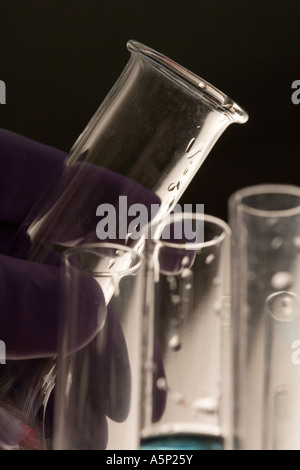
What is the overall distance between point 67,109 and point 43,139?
0.09 metres

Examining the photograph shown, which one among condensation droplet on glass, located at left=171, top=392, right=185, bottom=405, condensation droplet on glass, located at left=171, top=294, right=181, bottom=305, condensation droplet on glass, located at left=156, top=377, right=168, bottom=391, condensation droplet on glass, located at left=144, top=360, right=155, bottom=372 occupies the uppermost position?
condensation droplet on glass, located at left=171, top=294, right=181, bottom=305

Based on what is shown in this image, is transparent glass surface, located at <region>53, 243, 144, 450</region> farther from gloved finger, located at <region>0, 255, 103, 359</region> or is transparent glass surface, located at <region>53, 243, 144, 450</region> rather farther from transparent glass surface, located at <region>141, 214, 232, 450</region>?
gloved finger, located at <region>0, 255, 103, 359</region>

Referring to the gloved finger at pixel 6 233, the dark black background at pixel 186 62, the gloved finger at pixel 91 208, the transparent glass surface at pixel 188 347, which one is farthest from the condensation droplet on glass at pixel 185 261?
the dark black background at pixel 186 62

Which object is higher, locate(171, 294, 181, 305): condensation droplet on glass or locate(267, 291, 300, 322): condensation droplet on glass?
locate(171, 294, 181, 305): condensation droplet on glass

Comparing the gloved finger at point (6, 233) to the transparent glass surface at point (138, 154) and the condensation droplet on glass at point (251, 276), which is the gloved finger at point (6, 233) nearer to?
the transparent glass surface at point (138, 154)

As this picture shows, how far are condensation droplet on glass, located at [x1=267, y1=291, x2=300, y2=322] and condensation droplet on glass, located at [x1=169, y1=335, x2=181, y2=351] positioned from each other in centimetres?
5

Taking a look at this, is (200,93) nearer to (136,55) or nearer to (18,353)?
(136,55)

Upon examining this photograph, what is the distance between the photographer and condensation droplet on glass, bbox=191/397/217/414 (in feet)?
1.01

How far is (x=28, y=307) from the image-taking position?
1.66 feet

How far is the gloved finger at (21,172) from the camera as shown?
71 cm

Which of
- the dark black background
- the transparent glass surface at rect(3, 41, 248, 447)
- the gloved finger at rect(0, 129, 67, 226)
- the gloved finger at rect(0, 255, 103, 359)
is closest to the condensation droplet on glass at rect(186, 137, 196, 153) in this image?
the transparent glass surface at rect(3, 41, 248, 447)

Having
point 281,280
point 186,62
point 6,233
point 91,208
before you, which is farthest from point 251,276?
point 186,62

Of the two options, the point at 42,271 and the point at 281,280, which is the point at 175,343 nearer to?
the point at 281,280

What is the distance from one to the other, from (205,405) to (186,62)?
4.77ft
